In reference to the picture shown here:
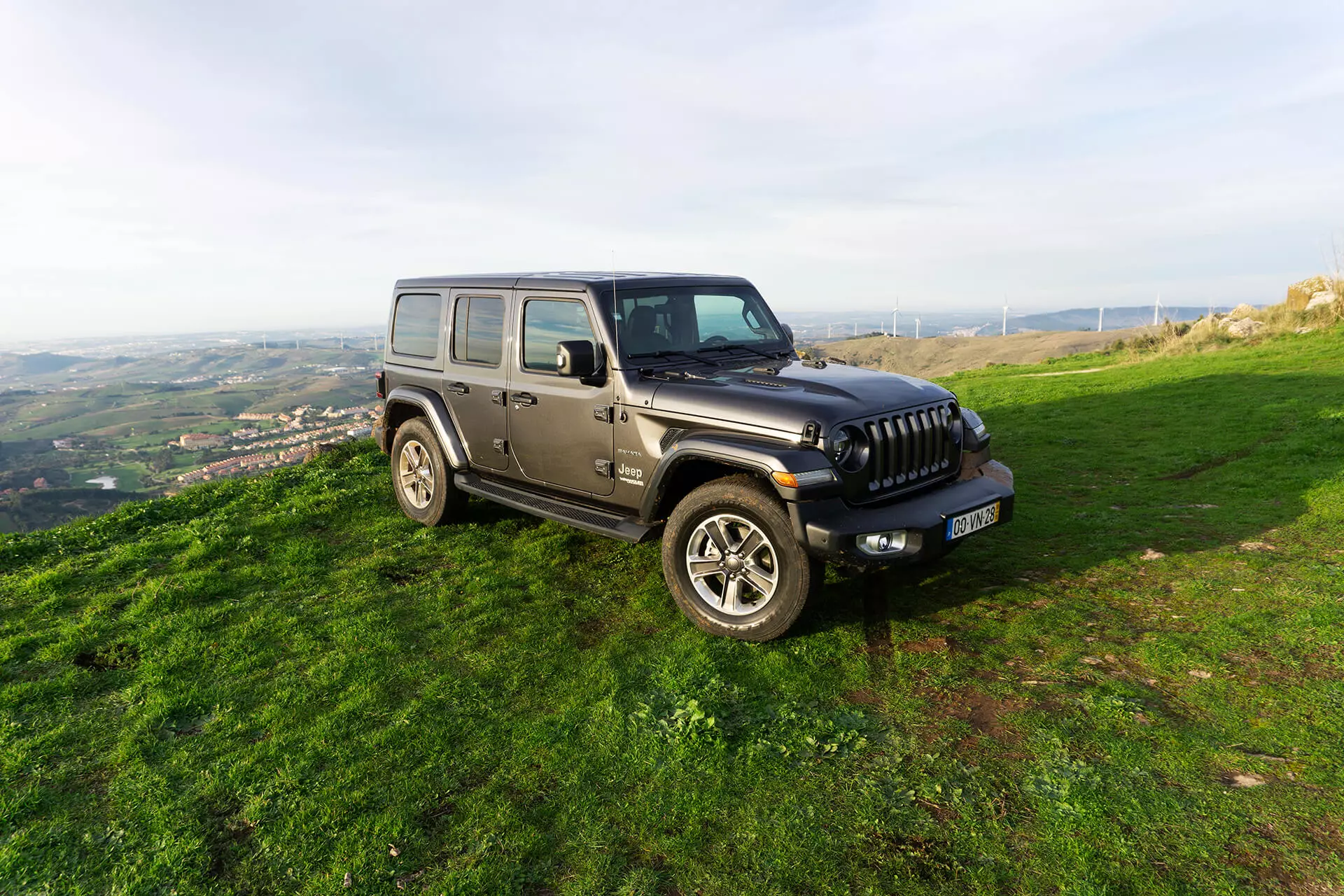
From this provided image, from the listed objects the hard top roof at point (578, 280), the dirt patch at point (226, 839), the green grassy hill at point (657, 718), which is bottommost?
the dirt patch at point (226, 839)

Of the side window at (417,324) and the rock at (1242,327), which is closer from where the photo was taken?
the side window at (417,324)

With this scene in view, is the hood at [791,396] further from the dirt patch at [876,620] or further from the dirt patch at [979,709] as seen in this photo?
the dirt patch at [979,709]

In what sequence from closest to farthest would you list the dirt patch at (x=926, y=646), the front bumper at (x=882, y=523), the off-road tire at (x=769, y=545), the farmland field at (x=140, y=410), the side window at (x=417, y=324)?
the front bumper at (x=882, y=523)
the off-road tire at (x=769, y=545)
the dirt patch at (x=926, y=646)
the side window at (x=417, y=324)
the farmland field at (x=140, y=410)

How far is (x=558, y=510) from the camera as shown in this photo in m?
5.53

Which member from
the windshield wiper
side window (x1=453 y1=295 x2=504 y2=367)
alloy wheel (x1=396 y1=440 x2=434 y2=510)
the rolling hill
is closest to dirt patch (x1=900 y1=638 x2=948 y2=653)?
the windshield wiper

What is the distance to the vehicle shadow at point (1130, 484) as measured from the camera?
17.5 ft

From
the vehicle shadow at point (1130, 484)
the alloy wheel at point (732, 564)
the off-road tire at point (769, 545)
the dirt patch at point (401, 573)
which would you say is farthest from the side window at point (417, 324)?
the vehicle shadow at point (1130, 484)

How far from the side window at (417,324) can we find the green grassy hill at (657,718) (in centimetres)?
177

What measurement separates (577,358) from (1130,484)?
619 centimetres

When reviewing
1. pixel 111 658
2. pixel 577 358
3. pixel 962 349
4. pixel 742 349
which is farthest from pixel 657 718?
pixel 962 349

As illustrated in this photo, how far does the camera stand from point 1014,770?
10.5 feet

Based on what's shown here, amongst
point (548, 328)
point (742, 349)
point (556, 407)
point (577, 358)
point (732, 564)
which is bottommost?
point (732, 564)

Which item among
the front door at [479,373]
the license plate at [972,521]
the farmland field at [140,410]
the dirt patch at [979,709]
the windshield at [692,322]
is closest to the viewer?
the dirt patch at [979,709]

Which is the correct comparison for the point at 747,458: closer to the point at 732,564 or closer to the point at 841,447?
the point at 841,447
